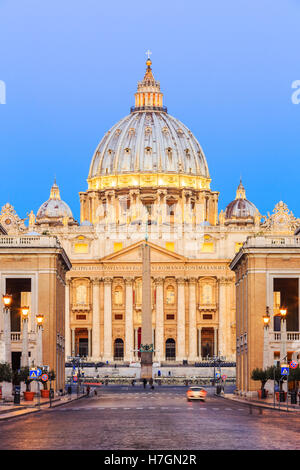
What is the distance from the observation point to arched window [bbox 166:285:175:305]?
177375 mm

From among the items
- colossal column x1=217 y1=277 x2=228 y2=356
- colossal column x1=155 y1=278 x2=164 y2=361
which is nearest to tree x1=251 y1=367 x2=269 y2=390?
colossal column x1=217 y1=277 x2=228 y2=356

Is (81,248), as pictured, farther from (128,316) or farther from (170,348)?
(170,348)

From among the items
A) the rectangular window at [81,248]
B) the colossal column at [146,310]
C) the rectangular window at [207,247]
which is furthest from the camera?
the rectangular window at [81,248]

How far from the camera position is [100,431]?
35.2m

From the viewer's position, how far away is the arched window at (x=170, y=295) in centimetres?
17738

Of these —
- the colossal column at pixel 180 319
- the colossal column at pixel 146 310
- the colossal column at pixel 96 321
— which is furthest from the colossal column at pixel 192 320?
the colossal column at pixel 146 310

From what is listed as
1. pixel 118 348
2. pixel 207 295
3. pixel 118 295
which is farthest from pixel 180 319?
pixel 118 348

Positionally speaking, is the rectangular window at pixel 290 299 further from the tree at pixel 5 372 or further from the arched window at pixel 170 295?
the arched window at pixel 170 295

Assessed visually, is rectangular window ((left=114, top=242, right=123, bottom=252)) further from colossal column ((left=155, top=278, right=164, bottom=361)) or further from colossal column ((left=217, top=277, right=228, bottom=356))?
colossal column ((left=217, top=277, right=228, bottom=356))

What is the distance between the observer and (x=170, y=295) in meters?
178

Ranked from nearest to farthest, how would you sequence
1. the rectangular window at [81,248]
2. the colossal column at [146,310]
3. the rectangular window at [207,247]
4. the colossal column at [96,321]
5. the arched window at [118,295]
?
the colossal column at [146,310], the colossal column at [96,321], the arched window at [118,295], the rectangular window at [207,247], the rectangular window at [81,248]
